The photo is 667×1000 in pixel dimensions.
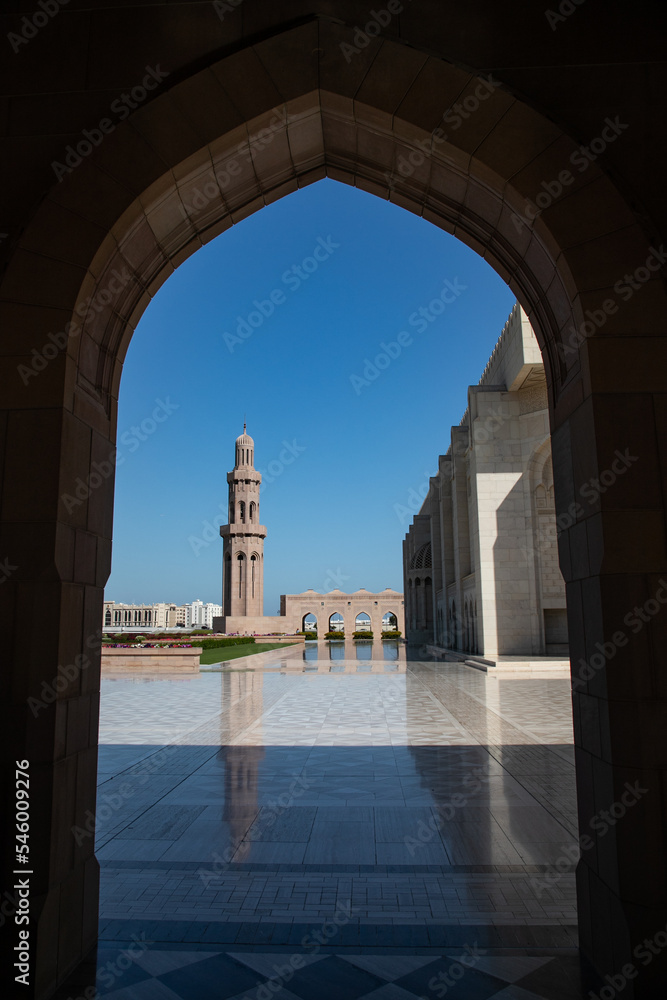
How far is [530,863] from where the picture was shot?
4371 millimetres

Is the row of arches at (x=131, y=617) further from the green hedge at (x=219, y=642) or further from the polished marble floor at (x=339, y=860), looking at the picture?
the polished marble floor at (x=339, y=860)

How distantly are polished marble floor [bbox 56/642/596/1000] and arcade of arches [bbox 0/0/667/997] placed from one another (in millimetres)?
466

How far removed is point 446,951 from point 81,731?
2.09m

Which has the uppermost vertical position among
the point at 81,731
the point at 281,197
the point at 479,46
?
the point at 479,46

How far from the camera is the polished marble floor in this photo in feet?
10.2

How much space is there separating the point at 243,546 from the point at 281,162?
5602 centimetres

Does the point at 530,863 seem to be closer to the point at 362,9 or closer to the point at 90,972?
the point at 90,972

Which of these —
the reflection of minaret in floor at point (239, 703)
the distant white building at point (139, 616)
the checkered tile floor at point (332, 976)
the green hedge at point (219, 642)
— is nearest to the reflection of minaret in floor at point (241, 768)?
the reflection of minaret in floor at point (239, 703)

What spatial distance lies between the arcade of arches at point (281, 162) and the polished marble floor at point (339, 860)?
466 millimetres

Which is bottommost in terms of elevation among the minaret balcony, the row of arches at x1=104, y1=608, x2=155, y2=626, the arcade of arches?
the row of arches at x1=104, y1=608, x2=155, y2=626

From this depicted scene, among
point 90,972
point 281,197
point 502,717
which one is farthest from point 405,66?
point 502,717

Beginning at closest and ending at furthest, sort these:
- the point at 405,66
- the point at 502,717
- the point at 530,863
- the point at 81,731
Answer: the point at 81,731 → the point at 405,66 → the point at 530,863 → the point at 502,717

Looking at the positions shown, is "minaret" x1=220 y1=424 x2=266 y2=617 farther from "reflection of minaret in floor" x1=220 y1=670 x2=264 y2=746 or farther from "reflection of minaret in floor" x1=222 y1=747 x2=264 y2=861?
"reflection of minaret in floor" x1=222 y1=747 x2=264 y2=861

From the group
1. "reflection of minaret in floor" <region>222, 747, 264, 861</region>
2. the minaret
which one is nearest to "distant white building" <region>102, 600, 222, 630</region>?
the minaret
